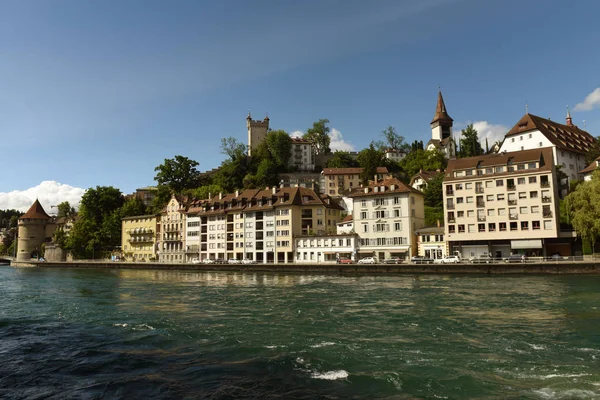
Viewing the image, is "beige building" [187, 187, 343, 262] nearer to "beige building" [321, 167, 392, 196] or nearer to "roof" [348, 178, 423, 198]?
"roof" [348, 178, 423, 198]

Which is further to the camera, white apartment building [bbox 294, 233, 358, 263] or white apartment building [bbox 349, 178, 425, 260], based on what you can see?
white apartment building [bbox 294, 233, 358, 263]

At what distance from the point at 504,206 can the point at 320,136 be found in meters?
96.8

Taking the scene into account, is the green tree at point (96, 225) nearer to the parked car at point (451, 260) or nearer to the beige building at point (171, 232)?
the beige building at point (171, 232)

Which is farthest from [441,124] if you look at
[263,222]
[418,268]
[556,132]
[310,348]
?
[310,348]

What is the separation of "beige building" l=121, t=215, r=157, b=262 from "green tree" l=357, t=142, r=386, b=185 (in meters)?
54.5

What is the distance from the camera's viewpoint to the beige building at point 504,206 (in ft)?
212

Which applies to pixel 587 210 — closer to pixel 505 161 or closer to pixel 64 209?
pixel 505 161

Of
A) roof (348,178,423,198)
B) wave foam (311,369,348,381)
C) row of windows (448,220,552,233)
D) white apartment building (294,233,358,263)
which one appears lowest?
wave foam (311,369,348,381)

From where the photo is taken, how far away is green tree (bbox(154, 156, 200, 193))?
122750mm

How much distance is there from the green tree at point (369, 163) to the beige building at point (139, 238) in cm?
5447

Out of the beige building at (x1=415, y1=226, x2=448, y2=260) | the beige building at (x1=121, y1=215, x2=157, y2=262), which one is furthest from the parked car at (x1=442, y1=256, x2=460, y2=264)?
the beige building at (x1=121, y1=215, x2=157, y2=262)

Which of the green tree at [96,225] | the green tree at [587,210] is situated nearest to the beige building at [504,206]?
the green tree at [587,210]

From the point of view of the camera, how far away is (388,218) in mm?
75688

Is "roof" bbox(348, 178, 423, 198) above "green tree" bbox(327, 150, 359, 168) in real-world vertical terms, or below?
below
